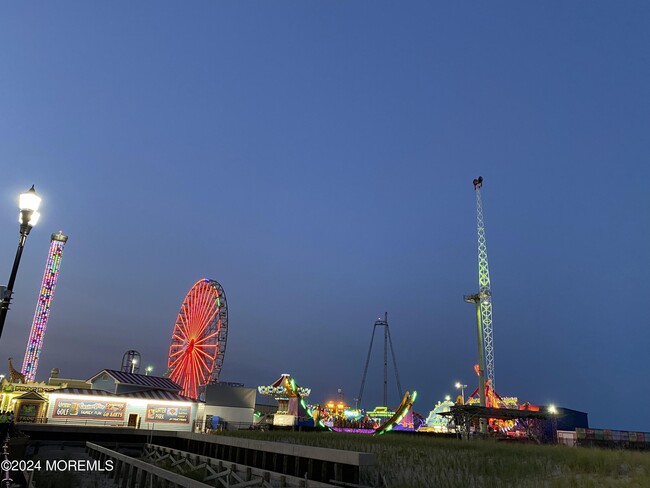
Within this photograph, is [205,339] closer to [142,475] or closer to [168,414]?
[168,414]

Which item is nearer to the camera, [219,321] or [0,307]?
[0,307]

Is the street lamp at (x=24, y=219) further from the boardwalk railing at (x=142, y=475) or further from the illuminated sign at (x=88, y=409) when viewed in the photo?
the illuminated sign at (x=88, y=409)

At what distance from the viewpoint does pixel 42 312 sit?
239ft

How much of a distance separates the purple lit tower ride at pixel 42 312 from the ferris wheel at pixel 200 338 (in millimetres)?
27242

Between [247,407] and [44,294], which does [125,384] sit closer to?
[247,407]

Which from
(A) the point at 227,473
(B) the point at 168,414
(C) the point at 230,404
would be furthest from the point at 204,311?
(A) the point at 227,473

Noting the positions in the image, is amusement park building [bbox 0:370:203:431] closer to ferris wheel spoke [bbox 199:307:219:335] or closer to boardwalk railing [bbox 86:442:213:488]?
ferris wheel spoke [bbox 199:307:219:335]

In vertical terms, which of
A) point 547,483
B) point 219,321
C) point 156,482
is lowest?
point 156,482

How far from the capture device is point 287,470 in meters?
18.0

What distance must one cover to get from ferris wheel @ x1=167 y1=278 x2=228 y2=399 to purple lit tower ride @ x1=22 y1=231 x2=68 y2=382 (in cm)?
2724

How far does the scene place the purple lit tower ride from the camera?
71125 millimetres

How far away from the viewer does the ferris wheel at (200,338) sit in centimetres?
5041

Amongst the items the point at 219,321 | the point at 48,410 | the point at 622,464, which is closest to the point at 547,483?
the point at 622,464

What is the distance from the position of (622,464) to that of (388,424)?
42.8m
